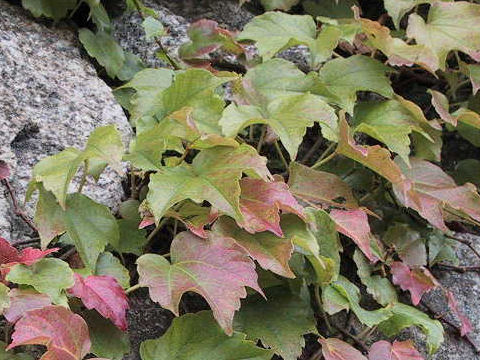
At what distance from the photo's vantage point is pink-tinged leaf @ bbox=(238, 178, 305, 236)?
1179 millimetres

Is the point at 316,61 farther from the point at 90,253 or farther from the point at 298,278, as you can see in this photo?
the point at 90,253

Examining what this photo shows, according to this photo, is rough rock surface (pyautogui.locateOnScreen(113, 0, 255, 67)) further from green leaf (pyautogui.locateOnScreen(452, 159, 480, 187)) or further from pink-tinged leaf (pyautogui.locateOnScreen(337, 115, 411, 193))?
green leaf (pyautogui.locateOnScreen(452, 159, 480, 187))

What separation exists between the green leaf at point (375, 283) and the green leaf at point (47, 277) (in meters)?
0.66

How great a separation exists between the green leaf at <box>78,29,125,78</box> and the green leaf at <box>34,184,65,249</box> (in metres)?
0.58

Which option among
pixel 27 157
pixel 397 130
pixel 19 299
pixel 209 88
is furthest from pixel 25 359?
pixel 397 130

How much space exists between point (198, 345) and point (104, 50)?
88 centimetres

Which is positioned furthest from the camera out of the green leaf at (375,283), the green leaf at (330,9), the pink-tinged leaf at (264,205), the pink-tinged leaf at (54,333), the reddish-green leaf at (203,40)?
the green leaf at (330,9)

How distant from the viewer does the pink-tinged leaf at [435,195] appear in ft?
5.05

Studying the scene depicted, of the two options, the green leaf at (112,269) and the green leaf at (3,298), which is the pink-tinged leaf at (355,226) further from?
the green leaf at (3,298)

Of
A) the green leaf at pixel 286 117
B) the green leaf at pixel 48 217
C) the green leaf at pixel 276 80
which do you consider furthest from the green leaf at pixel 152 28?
the green leaf at pixel 48 217

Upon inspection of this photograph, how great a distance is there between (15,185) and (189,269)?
1.40 ft

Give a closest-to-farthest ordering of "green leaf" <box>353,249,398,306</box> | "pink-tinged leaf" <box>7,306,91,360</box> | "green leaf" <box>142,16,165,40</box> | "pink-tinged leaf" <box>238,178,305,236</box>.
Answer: "pink-tinged leaf" <box>7,306,91,360</box> < "pink-tinged leaf" <box>238,178,305,236</box> < "green leaf" <box>353,249,398,306</box> < "green leaf" <box>142,16,165,40</box>

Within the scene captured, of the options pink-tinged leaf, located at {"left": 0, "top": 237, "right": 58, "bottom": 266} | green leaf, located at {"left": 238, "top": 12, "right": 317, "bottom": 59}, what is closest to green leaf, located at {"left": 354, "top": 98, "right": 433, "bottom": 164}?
green leaf, located at {"left": 238, "top": 12, "right": 317, "bottom": 59}

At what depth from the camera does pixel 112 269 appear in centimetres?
123
